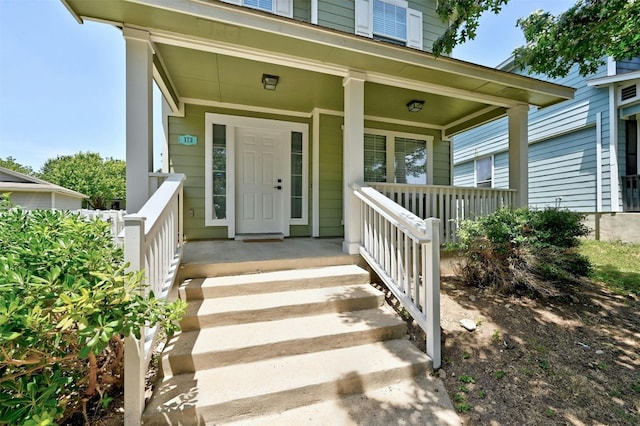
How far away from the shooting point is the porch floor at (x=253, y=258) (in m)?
2.87

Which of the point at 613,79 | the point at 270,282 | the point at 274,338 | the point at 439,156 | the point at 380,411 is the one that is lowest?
the point at 380,411

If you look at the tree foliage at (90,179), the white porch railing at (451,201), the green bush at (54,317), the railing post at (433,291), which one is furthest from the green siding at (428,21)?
the tree foliage at (90,179)

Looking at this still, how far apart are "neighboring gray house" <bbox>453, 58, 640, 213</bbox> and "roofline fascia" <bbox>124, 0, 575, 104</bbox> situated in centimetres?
320

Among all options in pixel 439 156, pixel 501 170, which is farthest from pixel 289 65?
pixel 501 170

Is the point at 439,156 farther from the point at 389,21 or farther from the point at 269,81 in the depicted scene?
the point at 269,81

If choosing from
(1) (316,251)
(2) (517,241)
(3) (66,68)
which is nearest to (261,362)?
(1) (316,251)

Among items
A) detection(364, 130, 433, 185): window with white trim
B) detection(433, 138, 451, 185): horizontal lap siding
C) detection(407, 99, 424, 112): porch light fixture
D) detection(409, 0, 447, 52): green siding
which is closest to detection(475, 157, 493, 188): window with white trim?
detection(433, 138, 451, 185): horizontal lap siding

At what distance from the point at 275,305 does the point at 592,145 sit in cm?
858

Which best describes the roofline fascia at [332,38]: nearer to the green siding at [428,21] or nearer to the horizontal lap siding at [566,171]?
the green siding at [428,21]

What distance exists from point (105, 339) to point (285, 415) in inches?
45.0

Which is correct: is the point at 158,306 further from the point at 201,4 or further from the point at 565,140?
the point at 565,140

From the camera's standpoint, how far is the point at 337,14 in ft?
17.2

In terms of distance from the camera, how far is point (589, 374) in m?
2.08

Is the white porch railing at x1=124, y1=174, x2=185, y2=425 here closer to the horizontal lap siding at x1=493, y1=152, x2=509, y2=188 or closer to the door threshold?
the door threshold
